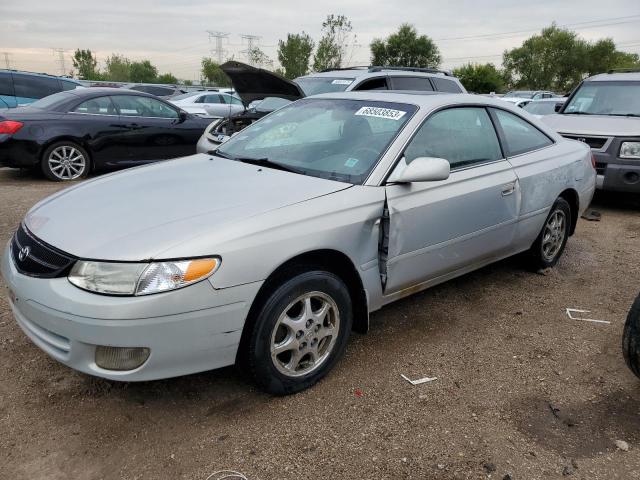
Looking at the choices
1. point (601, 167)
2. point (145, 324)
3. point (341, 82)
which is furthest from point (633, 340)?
point (341, 82)

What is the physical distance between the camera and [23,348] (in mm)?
3227

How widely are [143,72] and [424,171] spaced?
93532mm

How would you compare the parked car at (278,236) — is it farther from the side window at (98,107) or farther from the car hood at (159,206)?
the side window at (98,107)

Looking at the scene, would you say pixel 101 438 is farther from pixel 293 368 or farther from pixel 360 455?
pixel 360 455

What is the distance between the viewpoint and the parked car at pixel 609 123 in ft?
22.5

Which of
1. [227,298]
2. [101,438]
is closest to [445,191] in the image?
[227,298]

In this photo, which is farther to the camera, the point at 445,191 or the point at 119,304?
the point at 445,191

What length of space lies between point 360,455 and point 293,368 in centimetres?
59

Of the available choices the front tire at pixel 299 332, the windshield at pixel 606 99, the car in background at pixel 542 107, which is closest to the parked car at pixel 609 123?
the windshield at pixel 606 99

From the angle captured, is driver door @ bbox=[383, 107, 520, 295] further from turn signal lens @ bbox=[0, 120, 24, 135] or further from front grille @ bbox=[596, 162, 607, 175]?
turn signal lens @ bbox=[0, 120, 24, 135]

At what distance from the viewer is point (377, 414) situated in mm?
2740

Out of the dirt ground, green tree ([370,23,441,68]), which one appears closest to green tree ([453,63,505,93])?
green tree ([370,23,441,68])

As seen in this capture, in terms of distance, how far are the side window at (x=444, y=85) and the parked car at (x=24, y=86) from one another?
7.67m

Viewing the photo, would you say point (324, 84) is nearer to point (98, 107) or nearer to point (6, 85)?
point (98, 107)
